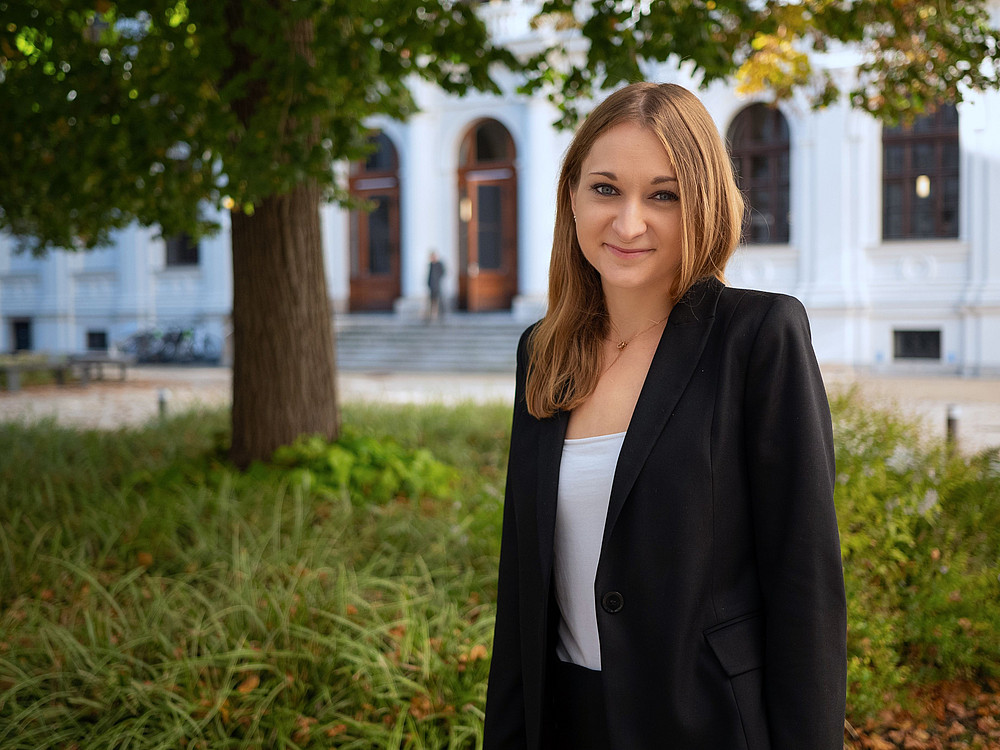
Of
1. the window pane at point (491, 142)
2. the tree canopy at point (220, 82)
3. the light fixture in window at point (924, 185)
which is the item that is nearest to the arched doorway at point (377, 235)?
the window pane at point (491, 142)

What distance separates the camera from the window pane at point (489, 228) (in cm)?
2138

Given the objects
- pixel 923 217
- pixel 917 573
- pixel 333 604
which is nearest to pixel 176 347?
pixel 923 217

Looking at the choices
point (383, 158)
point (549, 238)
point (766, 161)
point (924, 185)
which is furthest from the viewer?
point (383, 158)

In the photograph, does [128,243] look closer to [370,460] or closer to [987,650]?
[370,460]

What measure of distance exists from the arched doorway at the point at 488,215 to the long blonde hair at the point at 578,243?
19.6 m

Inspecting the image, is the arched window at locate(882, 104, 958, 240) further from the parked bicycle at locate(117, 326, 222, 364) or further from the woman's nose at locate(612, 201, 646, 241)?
the woman's nose at locate(612, 201, 646, 241)

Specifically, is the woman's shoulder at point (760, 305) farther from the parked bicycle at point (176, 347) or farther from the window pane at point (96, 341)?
the window pane at point (96, 341)

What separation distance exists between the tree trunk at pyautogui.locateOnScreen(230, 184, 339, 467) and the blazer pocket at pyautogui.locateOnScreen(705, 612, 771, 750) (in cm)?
487

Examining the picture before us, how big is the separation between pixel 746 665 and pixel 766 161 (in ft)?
61.1

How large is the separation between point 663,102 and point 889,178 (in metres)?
18.1

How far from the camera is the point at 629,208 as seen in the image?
155 centimetres

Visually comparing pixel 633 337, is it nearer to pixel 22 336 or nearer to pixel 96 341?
pixel 96 341

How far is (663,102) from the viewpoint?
1.54 meters

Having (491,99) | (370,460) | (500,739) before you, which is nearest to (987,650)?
(500,739)
